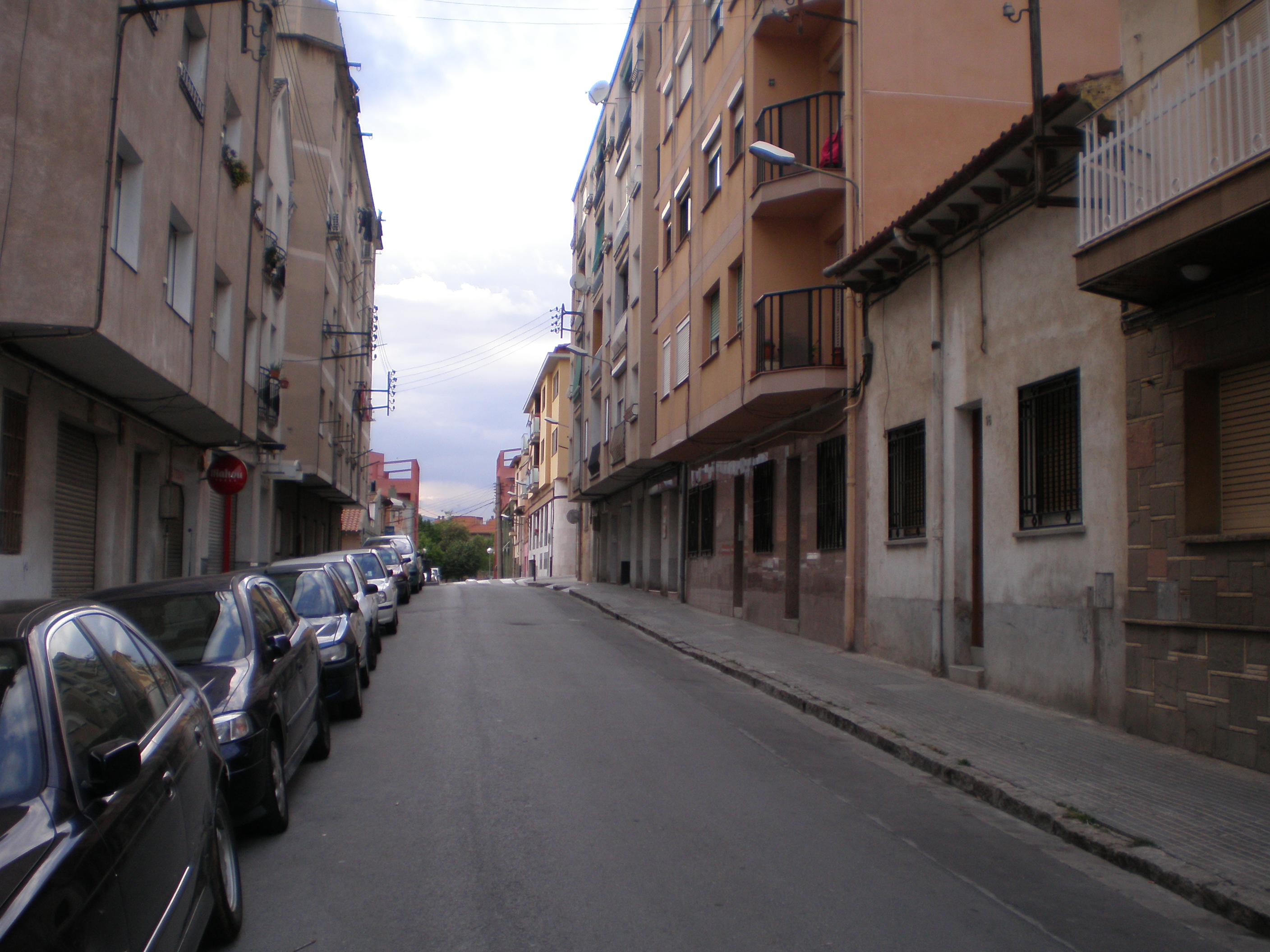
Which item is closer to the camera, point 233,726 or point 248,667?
point 233,726

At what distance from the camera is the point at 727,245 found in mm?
19344

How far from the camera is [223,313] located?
17516 mm

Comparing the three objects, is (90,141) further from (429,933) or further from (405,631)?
(405,631)

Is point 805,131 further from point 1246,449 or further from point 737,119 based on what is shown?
point 1246,449

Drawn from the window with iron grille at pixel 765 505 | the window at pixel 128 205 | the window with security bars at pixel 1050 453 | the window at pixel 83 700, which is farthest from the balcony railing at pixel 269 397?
the window at pixel 83 700

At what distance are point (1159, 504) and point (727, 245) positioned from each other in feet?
38.9

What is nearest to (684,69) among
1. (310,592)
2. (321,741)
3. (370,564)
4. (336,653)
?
(370,564)

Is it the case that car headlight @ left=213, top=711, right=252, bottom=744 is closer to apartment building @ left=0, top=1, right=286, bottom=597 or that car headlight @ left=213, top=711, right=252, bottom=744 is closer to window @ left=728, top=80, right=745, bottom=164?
apartment building @ left=0, top=1, right=286, bottom=597

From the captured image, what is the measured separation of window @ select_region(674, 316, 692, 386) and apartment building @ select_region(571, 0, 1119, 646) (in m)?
0.08

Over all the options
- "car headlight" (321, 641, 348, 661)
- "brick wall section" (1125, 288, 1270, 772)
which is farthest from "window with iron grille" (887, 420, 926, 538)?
"car headlight" (321, 641, 348, 661)

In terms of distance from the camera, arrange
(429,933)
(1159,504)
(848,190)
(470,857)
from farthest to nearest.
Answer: (848,190) → (1159,504) → (470,857) → (429,933)

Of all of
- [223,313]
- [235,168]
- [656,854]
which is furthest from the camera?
[223,313]

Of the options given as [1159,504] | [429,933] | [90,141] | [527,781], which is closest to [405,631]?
[90,141]

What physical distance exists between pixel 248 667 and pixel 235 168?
12.8 m
